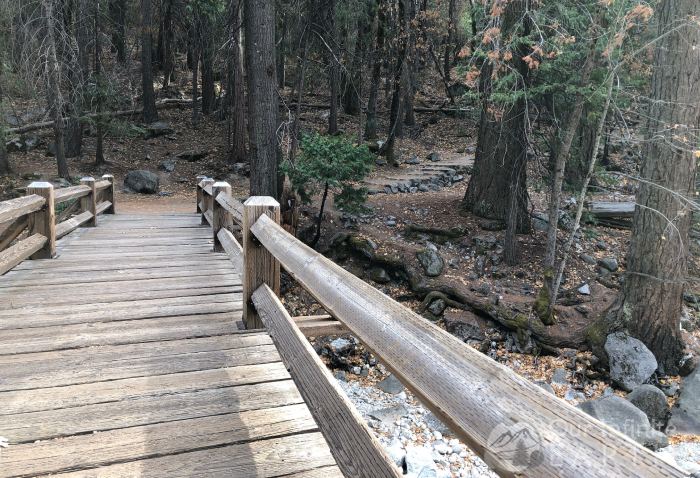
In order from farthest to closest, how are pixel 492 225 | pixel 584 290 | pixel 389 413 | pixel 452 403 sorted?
pixel 492 225, pixel 584 290, pixel 389 413, pixel 452 403

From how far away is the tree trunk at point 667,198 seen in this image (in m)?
7.83

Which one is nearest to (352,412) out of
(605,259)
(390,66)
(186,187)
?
(605,259)

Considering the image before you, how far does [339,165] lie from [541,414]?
9.36 meters

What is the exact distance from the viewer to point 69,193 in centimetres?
723

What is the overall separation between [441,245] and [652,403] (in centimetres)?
521

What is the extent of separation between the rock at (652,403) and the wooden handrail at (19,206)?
781 cm

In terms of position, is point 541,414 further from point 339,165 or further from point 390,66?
point 390,66

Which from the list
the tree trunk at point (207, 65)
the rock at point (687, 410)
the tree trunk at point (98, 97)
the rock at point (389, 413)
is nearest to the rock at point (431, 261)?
the rock at point (389, 413)

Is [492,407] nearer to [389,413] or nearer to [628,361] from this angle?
[389,413]

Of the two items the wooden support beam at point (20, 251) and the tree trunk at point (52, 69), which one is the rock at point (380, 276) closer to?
the wooden support beam at point (20, 251)

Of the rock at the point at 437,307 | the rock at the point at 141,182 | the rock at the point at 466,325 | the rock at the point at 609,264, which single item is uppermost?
the rock at the point at 141,182

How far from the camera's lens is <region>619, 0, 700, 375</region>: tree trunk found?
7832mm

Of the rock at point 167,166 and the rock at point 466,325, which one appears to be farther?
the rock at point 167,166

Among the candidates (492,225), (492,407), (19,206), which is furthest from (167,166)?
(492,407)
